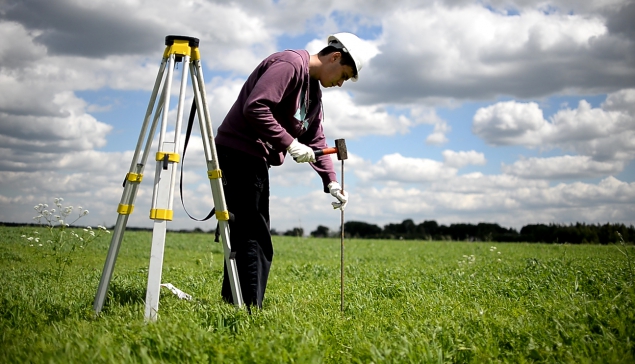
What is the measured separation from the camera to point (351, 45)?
15.1 ft

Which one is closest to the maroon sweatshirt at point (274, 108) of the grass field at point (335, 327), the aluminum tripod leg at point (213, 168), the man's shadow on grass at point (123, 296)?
the aluminum tripod leg at point (213, 168)

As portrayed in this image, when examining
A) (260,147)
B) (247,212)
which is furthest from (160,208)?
(260,147)

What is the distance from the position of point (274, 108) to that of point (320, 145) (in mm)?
944

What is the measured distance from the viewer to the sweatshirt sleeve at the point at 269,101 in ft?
14.0

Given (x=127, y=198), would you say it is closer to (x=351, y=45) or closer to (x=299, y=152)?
(x=299, y=152)

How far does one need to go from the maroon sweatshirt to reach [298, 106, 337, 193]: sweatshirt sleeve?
78mm

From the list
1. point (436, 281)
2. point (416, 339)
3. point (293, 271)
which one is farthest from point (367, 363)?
point (293, 271)

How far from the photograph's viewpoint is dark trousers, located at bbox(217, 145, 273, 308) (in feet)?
15.5

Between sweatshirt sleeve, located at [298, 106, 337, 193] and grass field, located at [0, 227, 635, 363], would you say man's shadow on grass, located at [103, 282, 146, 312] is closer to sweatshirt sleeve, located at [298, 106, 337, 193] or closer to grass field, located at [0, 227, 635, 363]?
grass field, located at [0, 227, 635, 363]

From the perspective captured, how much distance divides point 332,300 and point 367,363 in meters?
2.61

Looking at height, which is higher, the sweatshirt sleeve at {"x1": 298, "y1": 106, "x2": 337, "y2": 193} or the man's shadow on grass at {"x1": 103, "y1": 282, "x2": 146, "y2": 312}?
the sweatshirt sleeve at {"x1": 298, "y1": 106, "x2": 337, "y2": 193}

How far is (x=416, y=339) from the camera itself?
12.0 feet

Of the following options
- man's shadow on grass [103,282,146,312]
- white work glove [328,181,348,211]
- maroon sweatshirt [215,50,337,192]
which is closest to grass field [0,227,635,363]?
man's shadow on grass [103,282,146,312]

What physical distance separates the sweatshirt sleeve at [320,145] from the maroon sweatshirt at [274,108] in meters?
0.08
